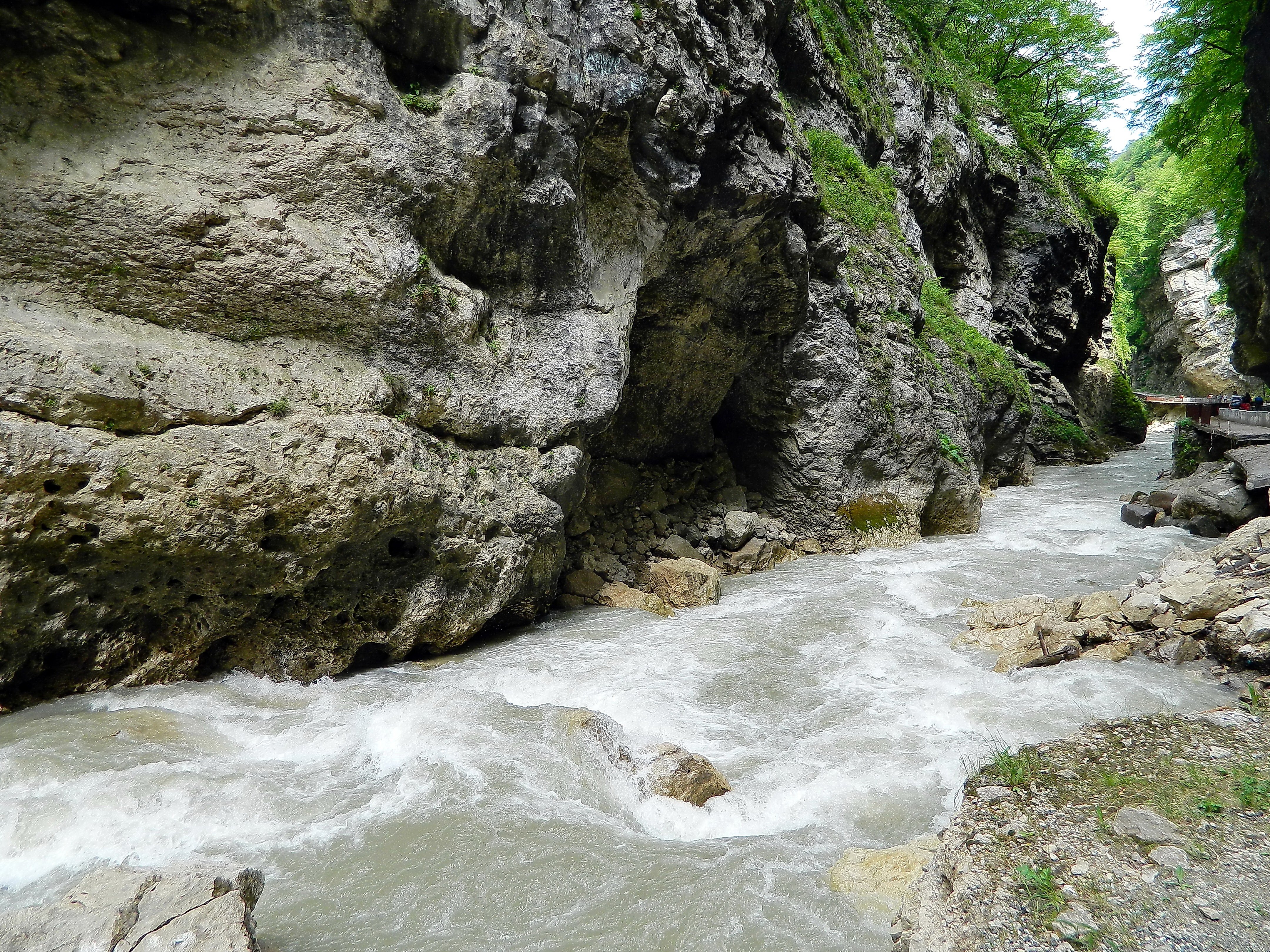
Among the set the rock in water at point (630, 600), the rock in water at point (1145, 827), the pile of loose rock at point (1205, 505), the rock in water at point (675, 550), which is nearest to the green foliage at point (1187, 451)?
the pile of loose rock at point (1205, 505)

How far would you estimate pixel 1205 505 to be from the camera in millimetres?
11797

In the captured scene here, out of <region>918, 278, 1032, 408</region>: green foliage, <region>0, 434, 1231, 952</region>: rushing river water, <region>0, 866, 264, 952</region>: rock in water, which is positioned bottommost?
<region>0, 434, 1231, 952</region>: rushing river water

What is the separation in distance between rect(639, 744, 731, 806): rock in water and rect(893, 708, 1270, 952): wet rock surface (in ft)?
4.66

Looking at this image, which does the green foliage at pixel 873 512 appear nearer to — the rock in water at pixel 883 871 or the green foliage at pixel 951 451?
the green foliage at pixel 951 451

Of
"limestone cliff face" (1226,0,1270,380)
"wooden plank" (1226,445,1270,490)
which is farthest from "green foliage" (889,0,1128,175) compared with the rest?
"wooden plank" (1226,445,1270,490)

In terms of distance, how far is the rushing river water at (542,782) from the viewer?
3.31m

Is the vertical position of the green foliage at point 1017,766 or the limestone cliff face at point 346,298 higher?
the limestone cliff face at point 346,298

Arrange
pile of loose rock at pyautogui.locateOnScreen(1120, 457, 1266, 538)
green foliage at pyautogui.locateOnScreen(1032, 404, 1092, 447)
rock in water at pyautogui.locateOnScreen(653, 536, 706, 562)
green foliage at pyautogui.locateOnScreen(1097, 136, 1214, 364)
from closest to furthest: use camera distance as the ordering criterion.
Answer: rock in water at pyautogui.locateOnScreen(653, 536, 706, 562), pile of loose rock at pyautogui.locateOnScreen(1120, 457, 1266, 538), green foliage at pyautogui.locateOnScreen(1032, 404, 1092, 447), green foliage at pyautogui.locateOnScreen(1097, 136, 1214, 364)

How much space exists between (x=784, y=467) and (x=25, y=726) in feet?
36.3

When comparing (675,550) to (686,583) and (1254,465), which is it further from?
(1254,465)

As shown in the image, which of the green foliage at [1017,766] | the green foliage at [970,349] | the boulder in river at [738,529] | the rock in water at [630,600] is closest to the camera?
the green foliage at [1017,766]

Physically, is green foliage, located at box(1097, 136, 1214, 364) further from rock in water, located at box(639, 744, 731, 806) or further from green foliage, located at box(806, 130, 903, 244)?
rock in water, located at box(639, 744, 731, 806)

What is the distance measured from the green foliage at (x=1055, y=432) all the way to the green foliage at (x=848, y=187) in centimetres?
1236

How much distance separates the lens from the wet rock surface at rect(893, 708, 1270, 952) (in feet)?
8.79
